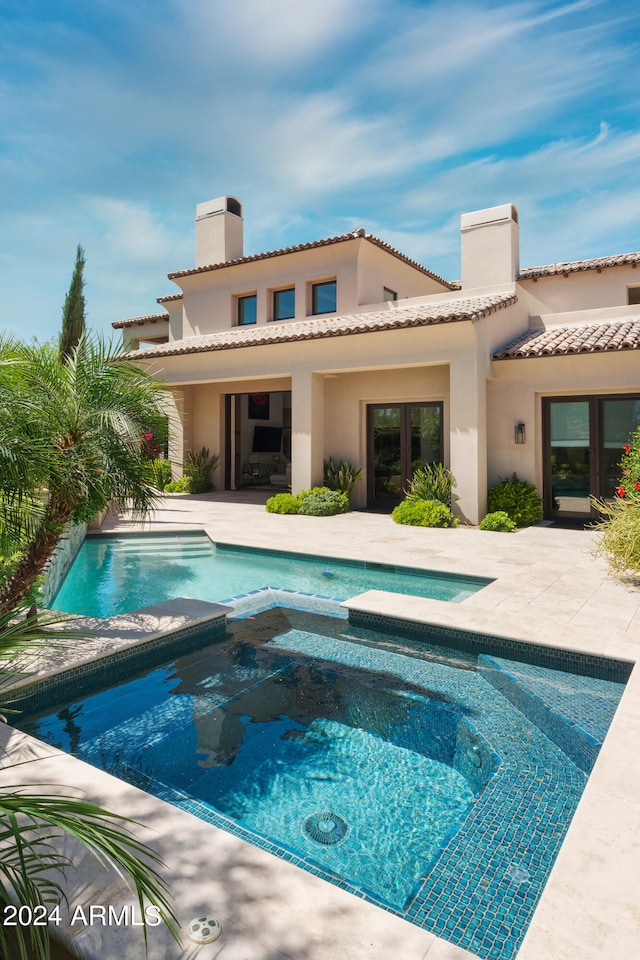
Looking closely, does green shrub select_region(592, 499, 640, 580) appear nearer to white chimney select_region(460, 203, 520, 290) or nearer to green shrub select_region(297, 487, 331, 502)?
green shrub select_region(297, 487, 331, 502)

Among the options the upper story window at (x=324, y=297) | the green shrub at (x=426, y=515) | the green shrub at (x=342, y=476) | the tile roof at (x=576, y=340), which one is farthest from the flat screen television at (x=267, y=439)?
the tile roof at (x=576, y=340)

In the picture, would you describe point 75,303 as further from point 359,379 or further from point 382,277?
point 359,379

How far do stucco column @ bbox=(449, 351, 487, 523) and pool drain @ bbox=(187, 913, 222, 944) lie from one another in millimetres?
11691

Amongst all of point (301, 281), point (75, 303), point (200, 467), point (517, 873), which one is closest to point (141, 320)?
point (75, 303)

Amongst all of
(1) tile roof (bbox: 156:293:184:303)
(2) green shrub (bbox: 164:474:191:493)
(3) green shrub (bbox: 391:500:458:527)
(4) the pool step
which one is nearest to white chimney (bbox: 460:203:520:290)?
(3) green shrub (bbox: 391:500:458:527)

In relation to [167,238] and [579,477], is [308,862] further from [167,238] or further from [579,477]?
[167,238]

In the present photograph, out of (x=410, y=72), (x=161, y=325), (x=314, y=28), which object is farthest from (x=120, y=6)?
(x=161, y=325)

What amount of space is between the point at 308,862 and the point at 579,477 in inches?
504

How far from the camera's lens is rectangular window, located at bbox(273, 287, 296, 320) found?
18.8 metres

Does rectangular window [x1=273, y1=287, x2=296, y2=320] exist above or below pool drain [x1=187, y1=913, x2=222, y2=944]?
above

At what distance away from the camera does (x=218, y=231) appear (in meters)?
21.0

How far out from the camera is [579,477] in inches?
538

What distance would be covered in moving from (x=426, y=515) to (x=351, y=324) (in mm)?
5743

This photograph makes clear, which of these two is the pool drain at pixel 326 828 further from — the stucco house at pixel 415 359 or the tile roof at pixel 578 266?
the tile roof at pixel 578 266
